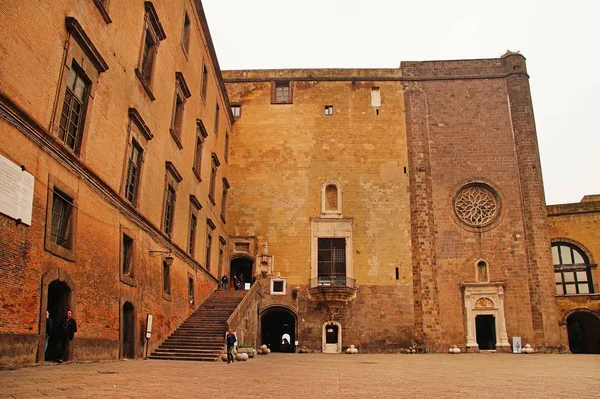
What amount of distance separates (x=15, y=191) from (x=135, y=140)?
21.4 feet

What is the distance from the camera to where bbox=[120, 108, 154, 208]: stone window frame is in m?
15.0

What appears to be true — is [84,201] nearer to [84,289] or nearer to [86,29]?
[84,289]

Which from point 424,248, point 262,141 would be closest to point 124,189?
point 262,141

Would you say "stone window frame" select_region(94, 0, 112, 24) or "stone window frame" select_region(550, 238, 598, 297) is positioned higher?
"stone window frame" select_region(94, 0, 112, 24)

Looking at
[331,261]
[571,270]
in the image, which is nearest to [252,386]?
[331,261]

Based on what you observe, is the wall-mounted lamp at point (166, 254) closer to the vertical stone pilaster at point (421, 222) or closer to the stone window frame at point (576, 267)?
the vertical stone pilaster at point (421, 222)

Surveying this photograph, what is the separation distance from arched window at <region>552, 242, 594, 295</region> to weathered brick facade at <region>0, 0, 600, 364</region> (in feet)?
2.24

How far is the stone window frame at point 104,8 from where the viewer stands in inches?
508

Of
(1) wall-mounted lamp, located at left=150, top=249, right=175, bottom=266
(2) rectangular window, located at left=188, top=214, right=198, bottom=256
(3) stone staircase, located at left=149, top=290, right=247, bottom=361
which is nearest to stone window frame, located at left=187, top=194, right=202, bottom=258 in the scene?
(2) rectangular window, located at left=188, top=214, right=198, bottom=256

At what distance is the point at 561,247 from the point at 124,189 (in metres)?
26.7

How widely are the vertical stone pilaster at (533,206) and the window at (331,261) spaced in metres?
9.80

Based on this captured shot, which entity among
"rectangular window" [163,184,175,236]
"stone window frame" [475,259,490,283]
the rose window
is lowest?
"stone window frame" [475,259,490,283]

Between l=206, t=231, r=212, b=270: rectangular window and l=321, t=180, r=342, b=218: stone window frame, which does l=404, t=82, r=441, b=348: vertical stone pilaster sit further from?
l=206, t=231, r=212, b=270: rectangular window

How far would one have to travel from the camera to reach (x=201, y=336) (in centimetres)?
1848
